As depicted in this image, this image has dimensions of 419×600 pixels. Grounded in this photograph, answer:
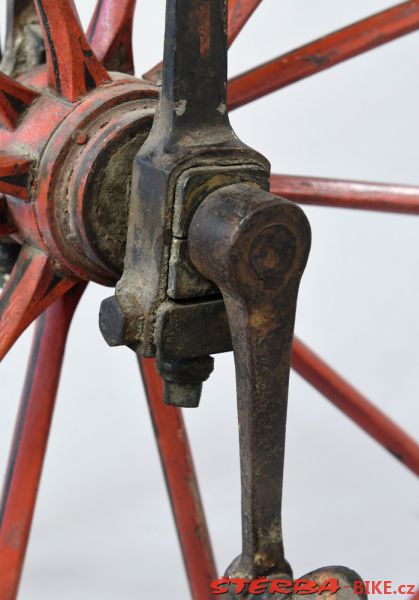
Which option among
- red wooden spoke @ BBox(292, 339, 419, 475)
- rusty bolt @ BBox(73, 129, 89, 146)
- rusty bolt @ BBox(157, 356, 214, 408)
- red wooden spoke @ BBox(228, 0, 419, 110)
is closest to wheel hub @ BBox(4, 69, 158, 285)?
rusty bolt @ BBox(73, 129, 89, 146)

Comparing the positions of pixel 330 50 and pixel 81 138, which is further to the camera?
pixel 330 50

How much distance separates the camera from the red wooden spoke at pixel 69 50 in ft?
3.14

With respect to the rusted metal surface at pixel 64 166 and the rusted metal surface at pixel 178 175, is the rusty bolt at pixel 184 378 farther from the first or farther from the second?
the rusted metal surface at pixel 64 166

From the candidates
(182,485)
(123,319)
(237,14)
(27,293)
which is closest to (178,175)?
(123,319)

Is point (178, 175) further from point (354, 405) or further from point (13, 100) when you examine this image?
point (354, 405)

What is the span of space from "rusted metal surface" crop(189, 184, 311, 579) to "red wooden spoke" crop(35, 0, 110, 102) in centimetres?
22

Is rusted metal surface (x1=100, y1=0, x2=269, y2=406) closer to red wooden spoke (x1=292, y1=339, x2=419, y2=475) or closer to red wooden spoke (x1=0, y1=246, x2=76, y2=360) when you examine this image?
red wooden spoke (x1=0, y1=246, x2=76, y2=360)

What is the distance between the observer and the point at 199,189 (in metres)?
0.82

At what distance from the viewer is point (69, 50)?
96 centimetres

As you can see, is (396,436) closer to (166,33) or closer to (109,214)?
(109,214)

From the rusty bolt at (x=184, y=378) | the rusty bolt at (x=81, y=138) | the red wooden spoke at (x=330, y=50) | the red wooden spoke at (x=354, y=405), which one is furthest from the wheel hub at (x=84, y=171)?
the red wooden spoke at (x=354, y=405)

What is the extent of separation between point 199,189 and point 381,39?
18.1 inches

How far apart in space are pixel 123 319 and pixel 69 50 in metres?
Result: 0.25

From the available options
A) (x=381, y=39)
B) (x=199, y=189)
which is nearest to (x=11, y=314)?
(x=199, y=189)
